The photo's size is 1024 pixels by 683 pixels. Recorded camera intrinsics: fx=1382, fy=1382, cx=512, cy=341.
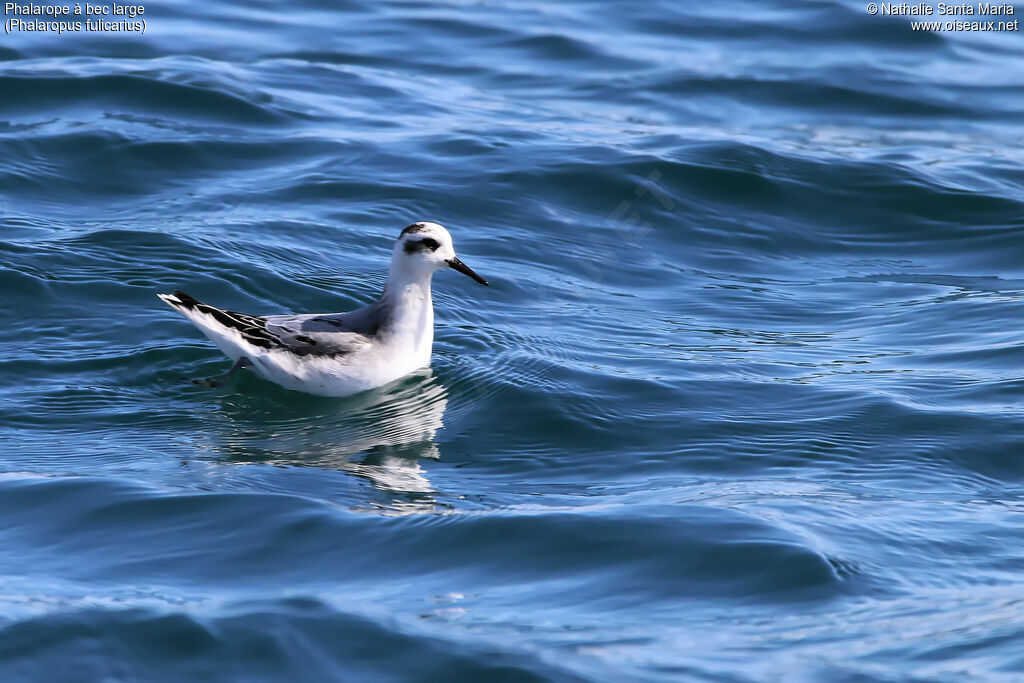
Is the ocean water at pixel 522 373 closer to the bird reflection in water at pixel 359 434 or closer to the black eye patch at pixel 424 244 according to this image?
the bird reflection in water at pixel 359 434

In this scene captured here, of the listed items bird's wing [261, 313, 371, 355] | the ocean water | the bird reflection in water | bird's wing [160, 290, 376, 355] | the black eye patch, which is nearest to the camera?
the ocean water

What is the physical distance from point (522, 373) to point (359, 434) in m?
1.51

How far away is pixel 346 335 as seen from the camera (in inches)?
372

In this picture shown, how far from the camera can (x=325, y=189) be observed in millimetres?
13836

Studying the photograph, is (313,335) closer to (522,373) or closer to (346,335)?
(346,335)

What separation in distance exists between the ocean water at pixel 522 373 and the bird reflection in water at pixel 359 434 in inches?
1.2

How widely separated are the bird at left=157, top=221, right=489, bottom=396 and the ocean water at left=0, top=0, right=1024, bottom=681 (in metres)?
0.20

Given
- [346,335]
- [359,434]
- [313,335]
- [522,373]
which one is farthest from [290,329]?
[522,373]

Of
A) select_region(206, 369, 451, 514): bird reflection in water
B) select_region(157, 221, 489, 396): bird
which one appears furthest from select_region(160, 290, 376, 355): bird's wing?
select_region(206, 369, 451, 514): bird reflection in water

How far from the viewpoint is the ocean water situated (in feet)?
20.8

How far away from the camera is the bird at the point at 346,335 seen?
30.1ft

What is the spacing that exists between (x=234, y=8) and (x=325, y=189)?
9.21 metres

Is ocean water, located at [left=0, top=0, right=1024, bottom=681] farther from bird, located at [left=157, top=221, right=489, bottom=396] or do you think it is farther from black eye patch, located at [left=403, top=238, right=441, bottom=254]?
black eye patch, located at [left=403, top=238, right=441, bottom=254]

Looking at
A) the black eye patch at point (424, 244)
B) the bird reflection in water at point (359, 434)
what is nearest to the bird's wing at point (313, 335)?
the bird reflection in water at point (359, 434)
